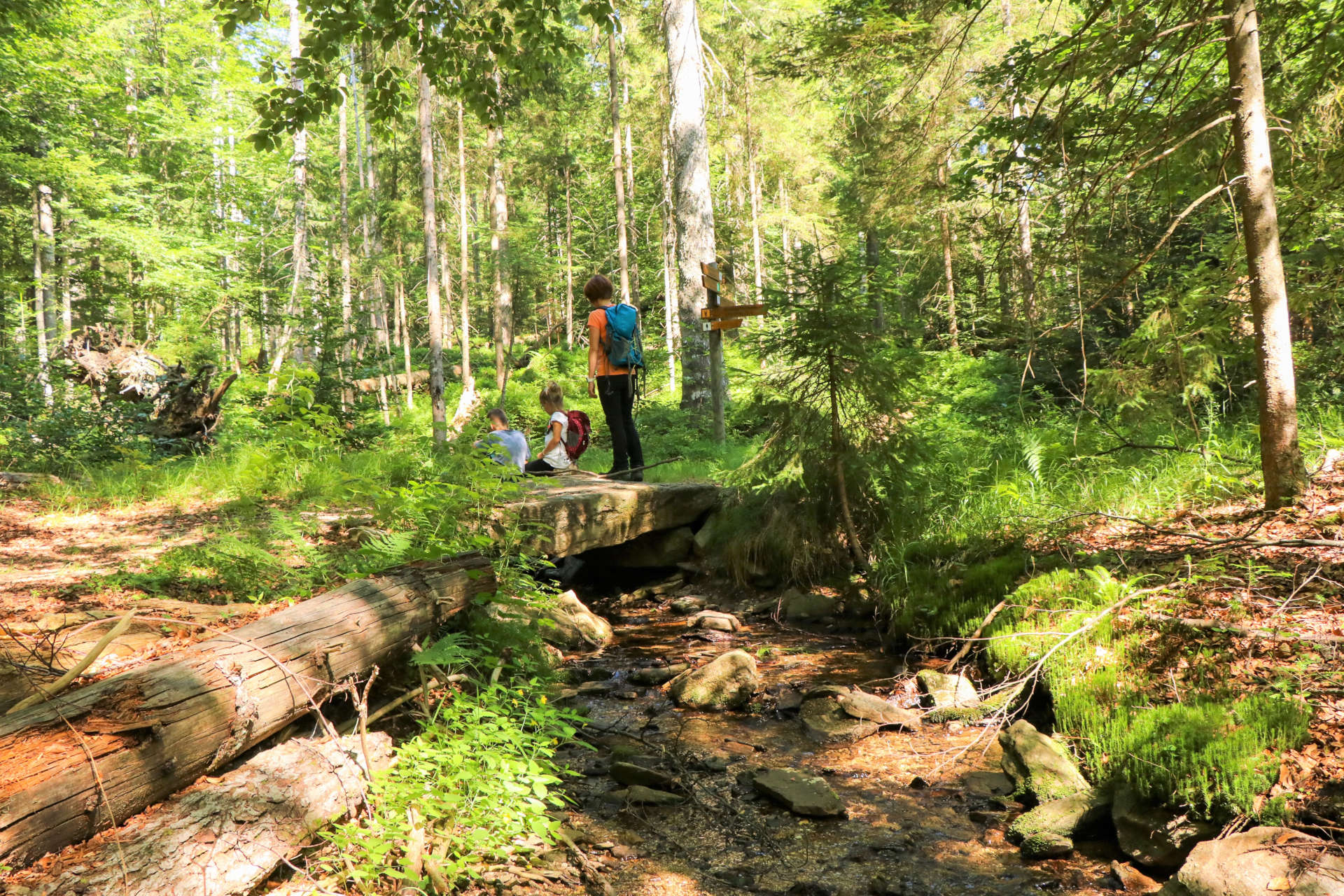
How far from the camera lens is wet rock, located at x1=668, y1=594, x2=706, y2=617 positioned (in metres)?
8.09

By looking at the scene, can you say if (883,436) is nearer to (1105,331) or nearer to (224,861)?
(224,861)

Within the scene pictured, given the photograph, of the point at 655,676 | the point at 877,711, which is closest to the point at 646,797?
the point at 877,711

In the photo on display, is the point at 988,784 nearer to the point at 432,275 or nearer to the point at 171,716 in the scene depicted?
the point at 171,716

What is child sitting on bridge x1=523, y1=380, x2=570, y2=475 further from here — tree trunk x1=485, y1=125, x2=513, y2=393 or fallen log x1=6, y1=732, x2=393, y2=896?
tree trunk x1=485, y1=125, x2=513, y2=393

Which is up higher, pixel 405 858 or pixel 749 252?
pixel 749 252

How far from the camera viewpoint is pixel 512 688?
4.38 m

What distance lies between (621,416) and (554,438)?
1010mm

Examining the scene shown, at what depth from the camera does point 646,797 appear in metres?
4.04

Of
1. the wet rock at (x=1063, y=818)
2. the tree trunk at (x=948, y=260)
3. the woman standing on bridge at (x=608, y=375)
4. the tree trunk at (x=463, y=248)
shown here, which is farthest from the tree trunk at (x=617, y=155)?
the wet rock at (x=1063, y=818)

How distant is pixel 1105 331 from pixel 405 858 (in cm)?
1421

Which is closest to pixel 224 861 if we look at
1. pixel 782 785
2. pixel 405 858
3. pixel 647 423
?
pixel 405 858

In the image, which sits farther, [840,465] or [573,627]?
[840,465]

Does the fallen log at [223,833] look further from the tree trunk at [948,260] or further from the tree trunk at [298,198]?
the tree trunk at [298,198]

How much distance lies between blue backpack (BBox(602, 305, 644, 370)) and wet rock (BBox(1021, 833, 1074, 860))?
5.82 meters
